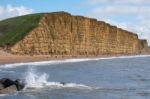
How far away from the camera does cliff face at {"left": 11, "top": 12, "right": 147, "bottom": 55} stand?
93.8 metres

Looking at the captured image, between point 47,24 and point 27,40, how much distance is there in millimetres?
10666

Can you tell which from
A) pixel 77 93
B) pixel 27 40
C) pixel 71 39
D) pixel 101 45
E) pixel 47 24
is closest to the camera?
pixel 77 93

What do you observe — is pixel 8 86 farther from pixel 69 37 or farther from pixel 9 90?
pixel 69 37

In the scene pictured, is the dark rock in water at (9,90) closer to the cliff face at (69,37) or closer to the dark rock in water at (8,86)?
the dark rock in water at (8,86)

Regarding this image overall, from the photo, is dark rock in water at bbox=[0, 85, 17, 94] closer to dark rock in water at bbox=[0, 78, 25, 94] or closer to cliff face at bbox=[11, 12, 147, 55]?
dark rock in water at bbox=[0, 78, 25, 94]

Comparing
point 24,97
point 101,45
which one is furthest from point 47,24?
point 24,97

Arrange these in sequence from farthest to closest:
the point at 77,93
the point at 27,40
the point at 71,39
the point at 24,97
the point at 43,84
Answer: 1. the point at 71,39
2. the point at 27,40
3. the point at 43,84
4. the point at 77,93
5. the point at 24,97

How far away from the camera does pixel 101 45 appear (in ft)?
438

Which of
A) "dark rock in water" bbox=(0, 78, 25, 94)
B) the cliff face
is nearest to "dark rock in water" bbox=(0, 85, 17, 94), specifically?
"dark rock in water" bbox=(0, 78, 25, 94)

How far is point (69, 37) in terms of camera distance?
361 ft

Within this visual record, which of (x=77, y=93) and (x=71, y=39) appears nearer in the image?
(x=77, y=93)

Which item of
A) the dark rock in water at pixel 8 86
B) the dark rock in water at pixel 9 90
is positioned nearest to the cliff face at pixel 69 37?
the dark rock in water at pixel 8 86

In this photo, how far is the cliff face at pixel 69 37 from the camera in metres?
93.8

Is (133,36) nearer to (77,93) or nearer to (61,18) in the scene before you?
(61,18)
